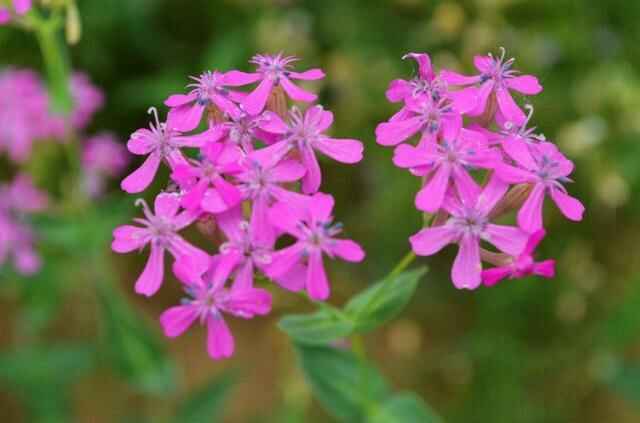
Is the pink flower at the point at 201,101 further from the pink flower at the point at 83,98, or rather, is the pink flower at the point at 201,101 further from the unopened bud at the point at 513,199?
the pink flower at the point at 83,98

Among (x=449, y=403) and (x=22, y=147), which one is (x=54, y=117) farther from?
(x=449, y=403)

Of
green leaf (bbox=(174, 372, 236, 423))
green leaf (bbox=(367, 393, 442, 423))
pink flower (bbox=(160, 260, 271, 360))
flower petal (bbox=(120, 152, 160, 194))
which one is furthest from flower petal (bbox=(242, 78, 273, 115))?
green leaf (bbox=(174, 372, 236, 423))

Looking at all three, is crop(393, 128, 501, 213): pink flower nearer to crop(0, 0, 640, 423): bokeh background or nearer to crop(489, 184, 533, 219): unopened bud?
crop(489, 184, 533, 219): unopened bud

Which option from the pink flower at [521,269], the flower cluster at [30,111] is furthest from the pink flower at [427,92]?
the flower cluster at [30,111]

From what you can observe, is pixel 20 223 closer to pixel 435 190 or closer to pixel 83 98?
pixel 83 98

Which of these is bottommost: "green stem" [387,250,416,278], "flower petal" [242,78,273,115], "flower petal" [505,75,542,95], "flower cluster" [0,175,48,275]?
"green stem" [387,250,416,278]
